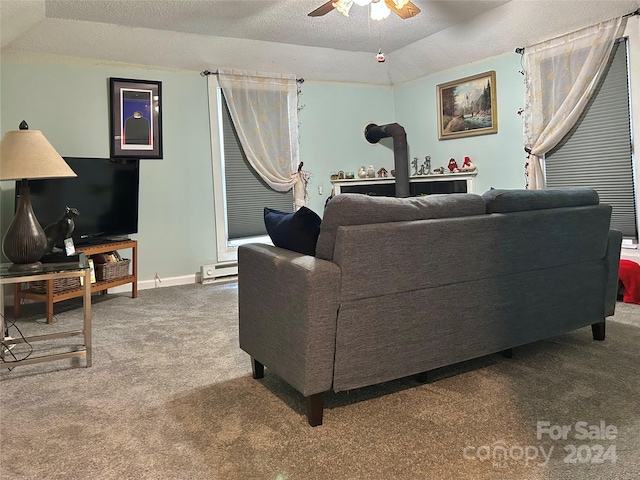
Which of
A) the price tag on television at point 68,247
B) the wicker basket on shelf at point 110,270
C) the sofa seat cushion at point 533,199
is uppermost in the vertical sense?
the sofa seat cushion at point 533,199

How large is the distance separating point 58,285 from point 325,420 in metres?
2.93

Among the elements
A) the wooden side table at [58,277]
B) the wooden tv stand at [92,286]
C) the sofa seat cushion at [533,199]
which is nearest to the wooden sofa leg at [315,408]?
the sofa seat cushion at [533,199]

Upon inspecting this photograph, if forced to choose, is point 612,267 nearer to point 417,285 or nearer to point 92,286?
point 417,285

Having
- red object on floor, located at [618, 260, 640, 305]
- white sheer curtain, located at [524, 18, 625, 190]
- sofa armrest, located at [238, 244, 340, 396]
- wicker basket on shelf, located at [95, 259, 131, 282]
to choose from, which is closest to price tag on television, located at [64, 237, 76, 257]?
wicker basket on shelf, located at [95, 259, 131, 282]

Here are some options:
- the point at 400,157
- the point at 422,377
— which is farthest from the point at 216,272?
the point at 422,377

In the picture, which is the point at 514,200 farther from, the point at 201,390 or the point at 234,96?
the point at 234,96

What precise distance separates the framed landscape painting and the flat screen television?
11.8 ft

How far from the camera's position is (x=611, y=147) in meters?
4.47

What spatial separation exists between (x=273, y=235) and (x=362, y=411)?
95cm

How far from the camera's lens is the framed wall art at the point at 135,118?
502cm

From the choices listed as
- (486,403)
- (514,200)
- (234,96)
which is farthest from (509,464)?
(234,96)

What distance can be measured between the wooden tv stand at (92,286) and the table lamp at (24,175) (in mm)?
1045

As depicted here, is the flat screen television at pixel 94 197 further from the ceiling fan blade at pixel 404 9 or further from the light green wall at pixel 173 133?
the ceiling fan blade at pixel 404 9

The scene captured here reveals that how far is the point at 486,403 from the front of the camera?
2215mm
